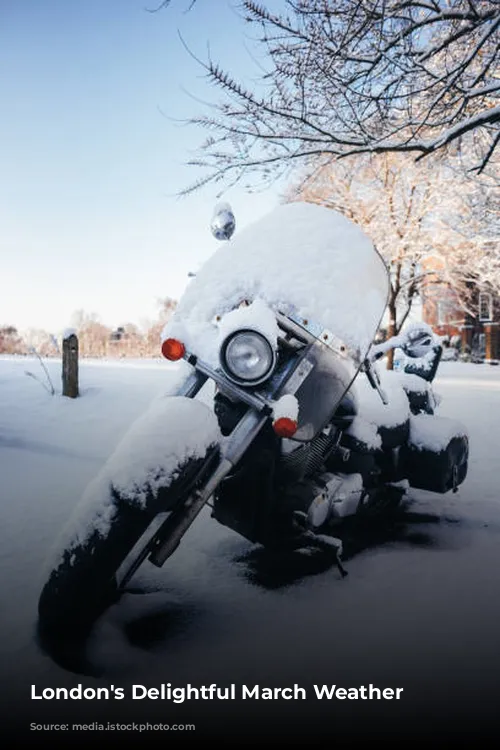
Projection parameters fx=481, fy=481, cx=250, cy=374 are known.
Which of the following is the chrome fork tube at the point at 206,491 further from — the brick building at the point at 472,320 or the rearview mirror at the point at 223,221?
the brick building at the point at 472,320

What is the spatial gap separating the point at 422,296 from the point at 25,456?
21.4 metres

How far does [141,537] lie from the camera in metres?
1.85

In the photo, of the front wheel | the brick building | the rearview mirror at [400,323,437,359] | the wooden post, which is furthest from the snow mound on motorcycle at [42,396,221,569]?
the brick building

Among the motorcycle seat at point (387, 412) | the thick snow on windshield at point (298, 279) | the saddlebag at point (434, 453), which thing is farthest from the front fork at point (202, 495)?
the saddlebag at point (434, 453)

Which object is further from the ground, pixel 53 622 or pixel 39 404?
pixel 53 622

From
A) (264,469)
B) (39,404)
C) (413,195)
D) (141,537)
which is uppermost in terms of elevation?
(413,195)

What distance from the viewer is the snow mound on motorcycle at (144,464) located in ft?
5.59

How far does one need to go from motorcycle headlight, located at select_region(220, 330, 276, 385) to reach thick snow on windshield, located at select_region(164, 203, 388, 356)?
0.17 meters

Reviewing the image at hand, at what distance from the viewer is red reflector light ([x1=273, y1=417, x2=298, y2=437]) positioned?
1.86 meters

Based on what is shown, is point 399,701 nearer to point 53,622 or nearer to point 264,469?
point 264,469

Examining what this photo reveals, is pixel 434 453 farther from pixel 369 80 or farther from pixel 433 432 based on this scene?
pixel 369 80

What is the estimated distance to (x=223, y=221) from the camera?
8.18 ft

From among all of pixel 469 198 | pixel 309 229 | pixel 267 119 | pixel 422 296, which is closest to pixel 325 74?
pixel 267 119

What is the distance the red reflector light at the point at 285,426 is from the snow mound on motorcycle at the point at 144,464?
0.80ft
